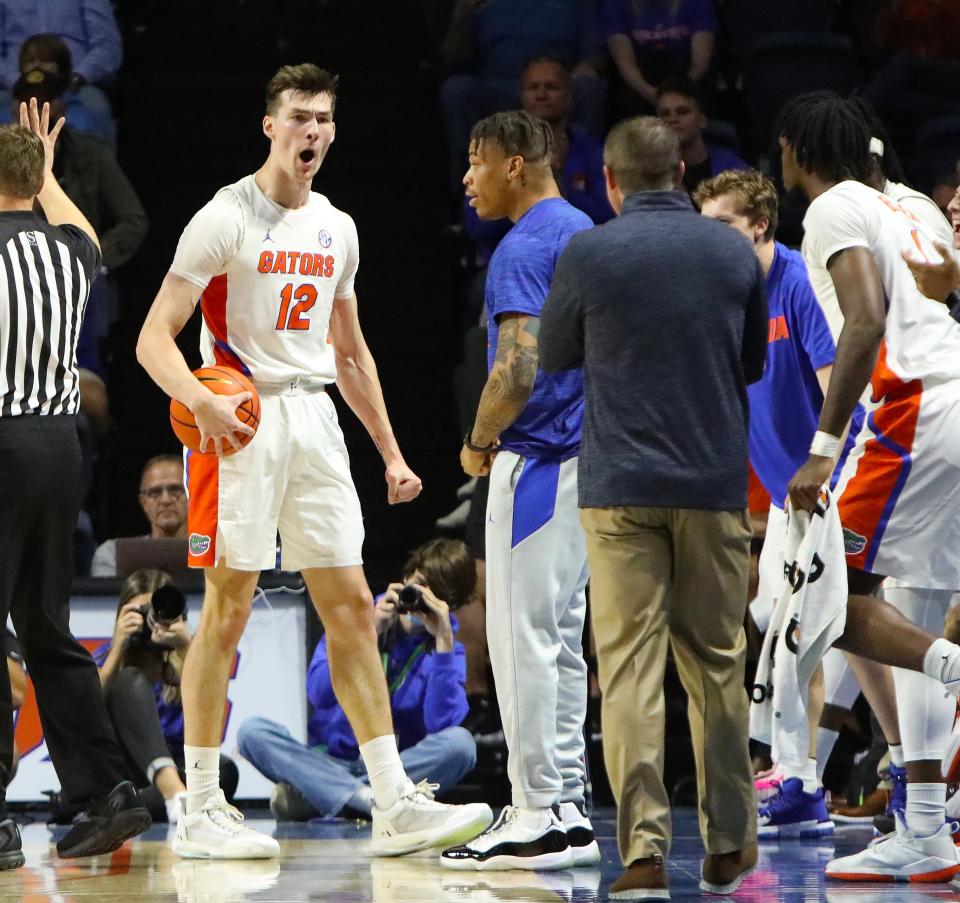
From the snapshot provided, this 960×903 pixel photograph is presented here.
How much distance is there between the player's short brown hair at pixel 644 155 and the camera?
4191 mm

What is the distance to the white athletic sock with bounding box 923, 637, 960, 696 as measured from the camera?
174 inches

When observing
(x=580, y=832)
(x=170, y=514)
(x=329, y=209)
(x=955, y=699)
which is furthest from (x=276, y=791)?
(x=955, y=699)

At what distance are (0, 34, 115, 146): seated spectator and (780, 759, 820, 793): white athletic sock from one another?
544 centimetres

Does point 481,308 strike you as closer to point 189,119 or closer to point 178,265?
point 189,119

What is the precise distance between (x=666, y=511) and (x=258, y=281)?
5.37ft

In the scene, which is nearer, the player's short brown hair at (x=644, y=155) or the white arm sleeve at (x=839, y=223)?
the player's short brown hair at (x=644, y=155)

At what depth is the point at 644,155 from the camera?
419 centimetres

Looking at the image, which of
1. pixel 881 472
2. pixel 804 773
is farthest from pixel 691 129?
pixel 881 472

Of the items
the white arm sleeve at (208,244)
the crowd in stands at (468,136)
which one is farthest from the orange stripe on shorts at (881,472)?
the crowd in stands at (468,136)

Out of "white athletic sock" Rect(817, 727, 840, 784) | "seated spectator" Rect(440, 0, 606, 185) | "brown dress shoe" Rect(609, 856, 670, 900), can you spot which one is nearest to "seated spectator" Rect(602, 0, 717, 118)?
"seated spectator" Rect(440, 0, 606, 185)

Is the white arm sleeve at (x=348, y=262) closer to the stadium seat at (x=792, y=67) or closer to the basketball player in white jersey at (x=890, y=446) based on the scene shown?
the basketball player in white jersey at (x=890, y=446)

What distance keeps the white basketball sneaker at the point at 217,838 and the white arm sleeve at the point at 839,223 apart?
7.74 feet

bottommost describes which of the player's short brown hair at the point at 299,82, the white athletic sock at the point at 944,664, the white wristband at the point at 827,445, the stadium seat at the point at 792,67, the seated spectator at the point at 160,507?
the white athletic sock at the point at 944,664

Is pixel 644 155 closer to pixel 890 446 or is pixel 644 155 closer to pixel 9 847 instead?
pixel 890 446
